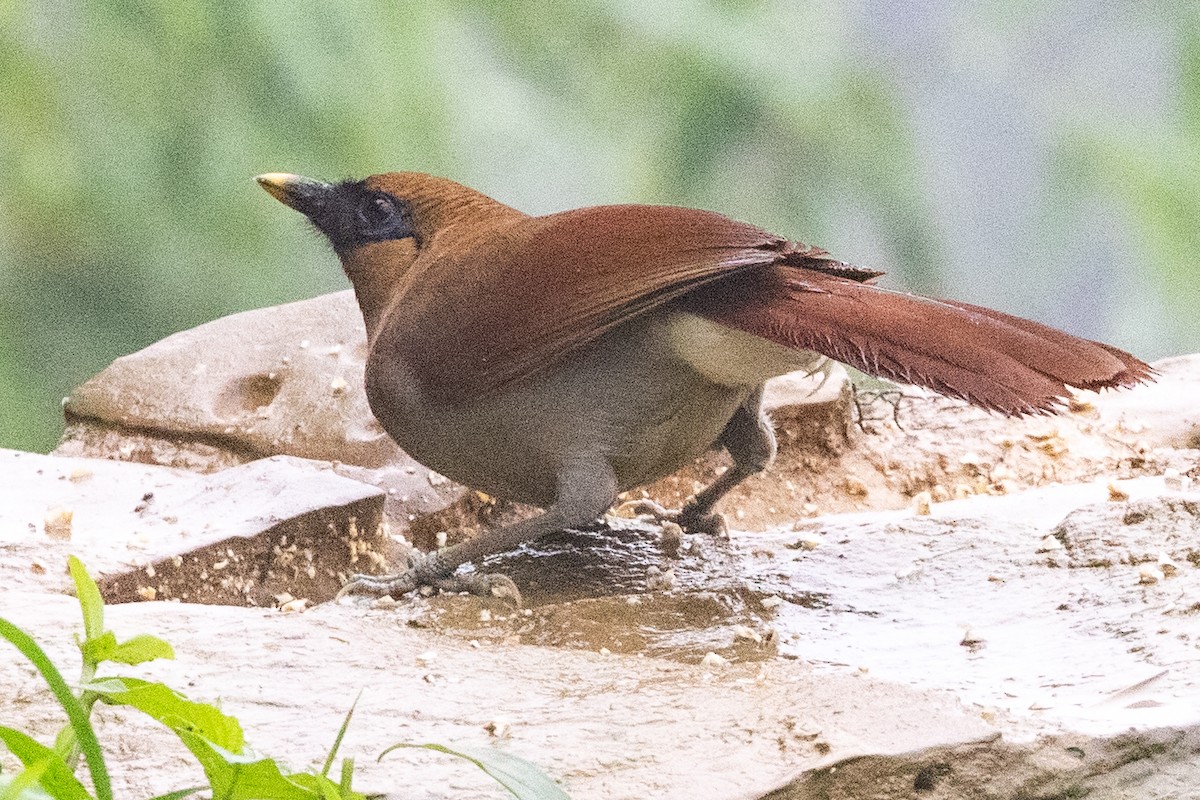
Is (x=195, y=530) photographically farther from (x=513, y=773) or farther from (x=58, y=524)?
(x=513, y=773)

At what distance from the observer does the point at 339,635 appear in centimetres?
176

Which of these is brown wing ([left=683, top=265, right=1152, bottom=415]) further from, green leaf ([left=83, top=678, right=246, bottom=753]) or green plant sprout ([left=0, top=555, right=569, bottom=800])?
green leaf ([left=83, top=678, right=246, bottom=753])

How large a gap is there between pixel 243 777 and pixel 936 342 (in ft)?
3.87

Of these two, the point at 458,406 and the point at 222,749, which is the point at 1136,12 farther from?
the point at 222,749

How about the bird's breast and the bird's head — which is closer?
the bird's breast

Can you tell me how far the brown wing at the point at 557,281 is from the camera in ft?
6.87

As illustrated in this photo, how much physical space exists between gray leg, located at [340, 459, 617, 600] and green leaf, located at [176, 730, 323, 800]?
118 cm

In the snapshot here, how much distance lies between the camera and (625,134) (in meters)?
3.62

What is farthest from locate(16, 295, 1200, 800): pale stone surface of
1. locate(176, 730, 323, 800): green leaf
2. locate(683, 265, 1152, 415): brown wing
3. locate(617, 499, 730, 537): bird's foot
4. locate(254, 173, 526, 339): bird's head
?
locate(254, 173, 526, 339): bird's head

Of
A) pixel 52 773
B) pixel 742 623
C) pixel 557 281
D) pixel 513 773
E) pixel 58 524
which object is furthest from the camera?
pixel 58 524

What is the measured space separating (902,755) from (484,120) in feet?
8.53

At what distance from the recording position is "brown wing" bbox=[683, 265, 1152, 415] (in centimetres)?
177

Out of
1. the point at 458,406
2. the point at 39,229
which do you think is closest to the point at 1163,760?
the point at 458,406

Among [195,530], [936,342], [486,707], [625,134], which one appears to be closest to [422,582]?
[195,530]
